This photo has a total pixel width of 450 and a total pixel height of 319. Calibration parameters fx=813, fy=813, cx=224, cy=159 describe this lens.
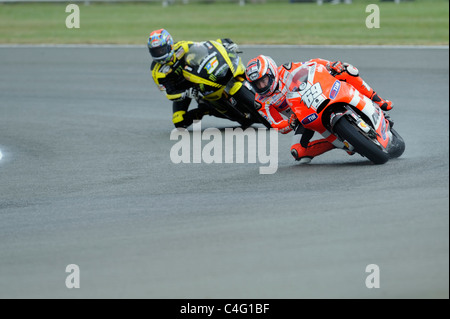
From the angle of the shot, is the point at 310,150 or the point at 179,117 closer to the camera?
the point at 310,150

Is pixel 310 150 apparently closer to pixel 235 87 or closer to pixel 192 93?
pixel 235 87

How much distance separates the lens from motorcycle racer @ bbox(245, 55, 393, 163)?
8383 mm

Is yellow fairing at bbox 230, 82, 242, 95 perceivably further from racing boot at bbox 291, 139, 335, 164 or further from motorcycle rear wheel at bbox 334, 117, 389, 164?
motorcycle rear wheel at bbox 334, 117, 389, 164

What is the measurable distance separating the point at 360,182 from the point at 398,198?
2.42ft

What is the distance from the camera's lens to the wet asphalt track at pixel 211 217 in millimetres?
5469

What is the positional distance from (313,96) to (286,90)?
448 millimetres

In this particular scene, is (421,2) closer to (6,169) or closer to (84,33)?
(84,33)

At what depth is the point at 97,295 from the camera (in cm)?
546

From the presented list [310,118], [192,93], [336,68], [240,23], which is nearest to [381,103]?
[336,68]

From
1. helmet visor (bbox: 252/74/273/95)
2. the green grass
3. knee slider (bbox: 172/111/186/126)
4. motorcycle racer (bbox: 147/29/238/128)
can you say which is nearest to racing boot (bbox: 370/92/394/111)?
helmet visor (bbox: 252/74/273/95)

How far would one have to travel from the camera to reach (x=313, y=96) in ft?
26.4

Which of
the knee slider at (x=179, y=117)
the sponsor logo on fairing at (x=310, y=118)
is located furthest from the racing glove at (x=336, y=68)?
the knee slider at (x=179, y=117)

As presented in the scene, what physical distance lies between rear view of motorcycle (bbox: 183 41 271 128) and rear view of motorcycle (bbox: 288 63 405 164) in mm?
2902
